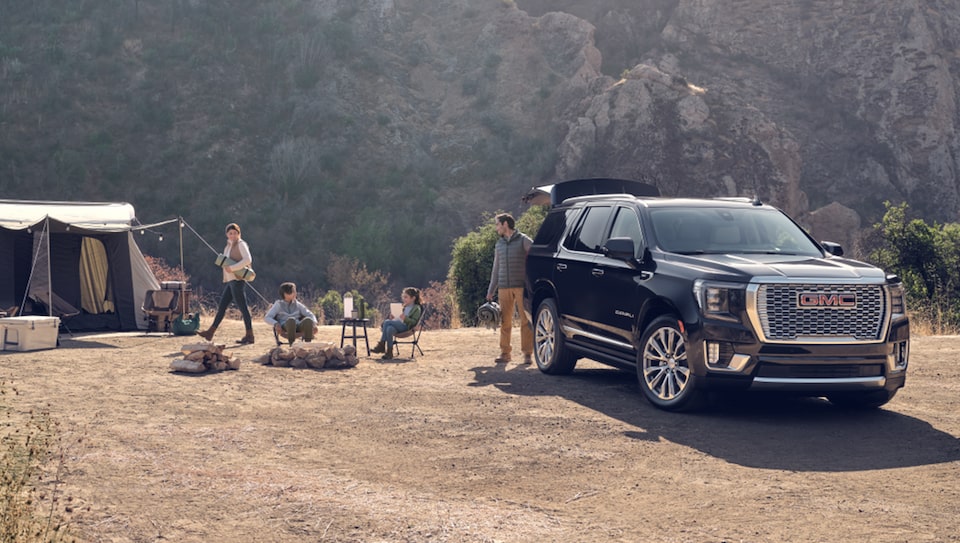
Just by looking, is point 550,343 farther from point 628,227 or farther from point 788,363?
point 788,363

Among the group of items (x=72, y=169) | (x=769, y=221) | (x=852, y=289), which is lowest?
(x=852, y=289)

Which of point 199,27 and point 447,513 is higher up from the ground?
point 199,27

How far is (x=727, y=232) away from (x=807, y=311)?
1722 millimetres

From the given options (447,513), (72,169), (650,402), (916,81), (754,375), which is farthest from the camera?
(916,81)

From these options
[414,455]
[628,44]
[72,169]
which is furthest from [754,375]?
[628,44]

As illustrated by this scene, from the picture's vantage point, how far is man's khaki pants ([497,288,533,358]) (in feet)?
42.1

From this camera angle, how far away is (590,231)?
36.0ft

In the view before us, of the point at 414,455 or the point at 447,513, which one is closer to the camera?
the point at 447,513

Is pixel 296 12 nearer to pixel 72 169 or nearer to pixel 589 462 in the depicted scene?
pixel 72 169

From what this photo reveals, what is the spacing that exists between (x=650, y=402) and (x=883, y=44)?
4545cm

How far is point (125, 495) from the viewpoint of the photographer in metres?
6.15

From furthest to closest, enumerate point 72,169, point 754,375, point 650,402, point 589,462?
point 72,169 → point 650,402 → point 754,375 → point 589,462

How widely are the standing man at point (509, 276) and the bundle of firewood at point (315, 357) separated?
205cm

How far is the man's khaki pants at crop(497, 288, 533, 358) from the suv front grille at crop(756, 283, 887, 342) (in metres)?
4.79
